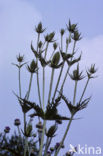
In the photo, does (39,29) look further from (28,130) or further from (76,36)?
(28,130)

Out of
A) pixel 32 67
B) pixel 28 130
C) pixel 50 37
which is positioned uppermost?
pixel 50 37

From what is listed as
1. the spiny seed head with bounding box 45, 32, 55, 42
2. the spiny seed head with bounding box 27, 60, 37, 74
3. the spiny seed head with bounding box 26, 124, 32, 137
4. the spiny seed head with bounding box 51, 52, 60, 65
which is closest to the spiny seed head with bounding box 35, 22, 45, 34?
the spiny seed head with bounding box 45, 32, 55, 42

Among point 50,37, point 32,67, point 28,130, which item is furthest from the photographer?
point 50,37

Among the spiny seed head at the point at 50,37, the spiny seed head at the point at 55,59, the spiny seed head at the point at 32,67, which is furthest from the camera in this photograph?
the spiny seed head at the point at 50,37

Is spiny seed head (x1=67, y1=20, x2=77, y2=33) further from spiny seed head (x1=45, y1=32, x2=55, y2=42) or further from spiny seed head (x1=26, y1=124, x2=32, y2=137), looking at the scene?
spiny seed head (x1=26, y1=124, x2=32, y2=137)

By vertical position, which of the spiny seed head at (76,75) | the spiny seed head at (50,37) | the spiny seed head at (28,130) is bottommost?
the spiny seed head at (28,130)

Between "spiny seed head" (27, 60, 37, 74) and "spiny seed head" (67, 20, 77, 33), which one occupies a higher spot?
"spiny seed head" (67, 20, 77, 33)

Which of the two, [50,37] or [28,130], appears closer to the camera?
[28,130]

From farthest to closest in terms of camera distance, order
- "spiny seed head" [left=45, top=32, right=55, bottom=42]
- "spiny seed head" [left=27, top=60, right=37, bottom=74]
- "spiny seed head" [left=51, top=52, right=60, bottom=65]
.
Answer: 1. "spiny seed head" [left=45, top=32, right=55, bottom=42]
2. "spiny seed head" [left=27, top=60, right=37, bottom=74]
3. "spiny seed head" [left=51, top=52, right=60, bottom=65]

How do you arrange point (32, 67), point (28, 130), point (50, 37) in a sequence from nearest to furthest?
1. point (28, 130)
2. point (32, 67)
3. point (50, 37)

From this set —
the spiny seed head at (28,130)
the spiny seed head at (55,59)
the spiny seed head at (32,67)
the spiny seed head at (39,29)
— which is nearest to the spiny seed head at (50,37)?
the spiny seed head at (39,29)

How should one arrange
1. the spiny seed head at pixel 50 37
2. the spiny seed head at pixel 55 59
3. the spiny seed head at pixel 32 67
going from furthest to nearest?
1. the spiny seed head at pixel 50 37
2. the spiny seed head at pixel 32 67
3. the spiny seed head at pixel 55 59

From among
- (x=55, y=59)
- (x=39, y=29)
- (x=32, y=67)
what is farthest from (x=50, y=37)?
(x=55, y=59)

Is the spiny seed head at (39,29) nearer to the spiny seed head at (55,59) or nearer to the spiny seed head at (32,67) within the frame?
the spiny seed head at (32,67)
